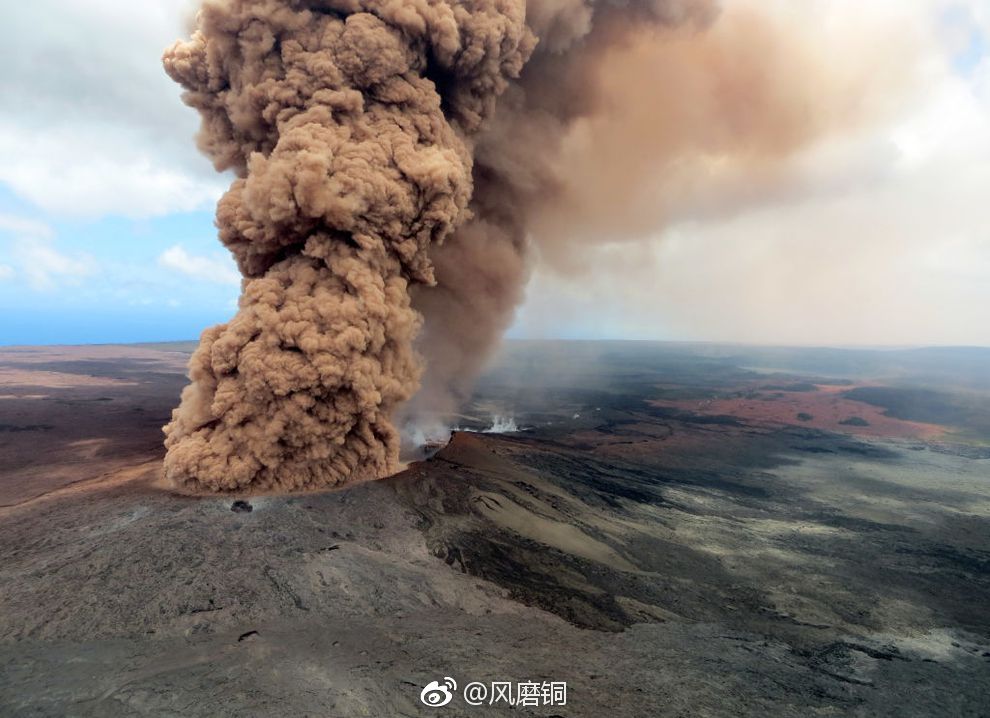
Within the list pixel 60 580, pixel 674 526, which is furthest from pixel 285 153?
Result: pixel 674 526

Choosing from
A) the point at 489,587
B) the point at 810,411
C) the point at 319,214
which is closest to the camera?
the point at 489,587

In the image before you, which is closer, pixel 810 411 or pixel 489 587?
pixel 489 587

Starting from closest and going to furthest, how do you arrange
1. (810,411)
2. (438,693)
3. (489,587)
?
(438,693), (489,587), (810,411)

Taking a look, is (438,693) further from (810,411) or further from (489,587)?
(810,411)

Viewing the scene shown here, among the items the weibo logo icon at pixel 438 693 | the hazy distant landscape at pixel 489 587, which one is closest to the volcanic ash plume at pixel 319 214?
the hazy distant landscape at pixel 489 587

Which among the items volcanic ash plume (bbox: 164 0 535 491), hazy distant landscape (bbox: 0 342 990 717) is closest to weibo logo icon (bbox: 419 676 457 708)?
hazy distant landscape (bbox: 0 342 990 717)

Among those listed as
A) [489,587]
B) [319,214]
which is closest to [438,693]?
[489,587]

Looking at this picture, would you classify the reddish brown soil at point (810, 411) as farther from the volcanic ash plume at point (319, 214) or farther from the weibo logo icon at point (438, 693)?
A: the weibo logo icon at point (438, 693)

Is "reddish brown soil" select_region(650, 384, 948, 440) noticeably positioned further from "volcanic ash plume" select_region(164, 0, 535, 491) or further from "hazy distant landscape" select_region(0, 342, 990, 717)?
"volcanic ash plume" select_region(164, 0, 535, 491)

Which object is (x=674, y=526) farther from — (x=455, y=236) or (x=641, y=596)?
(x=455, y=236)
